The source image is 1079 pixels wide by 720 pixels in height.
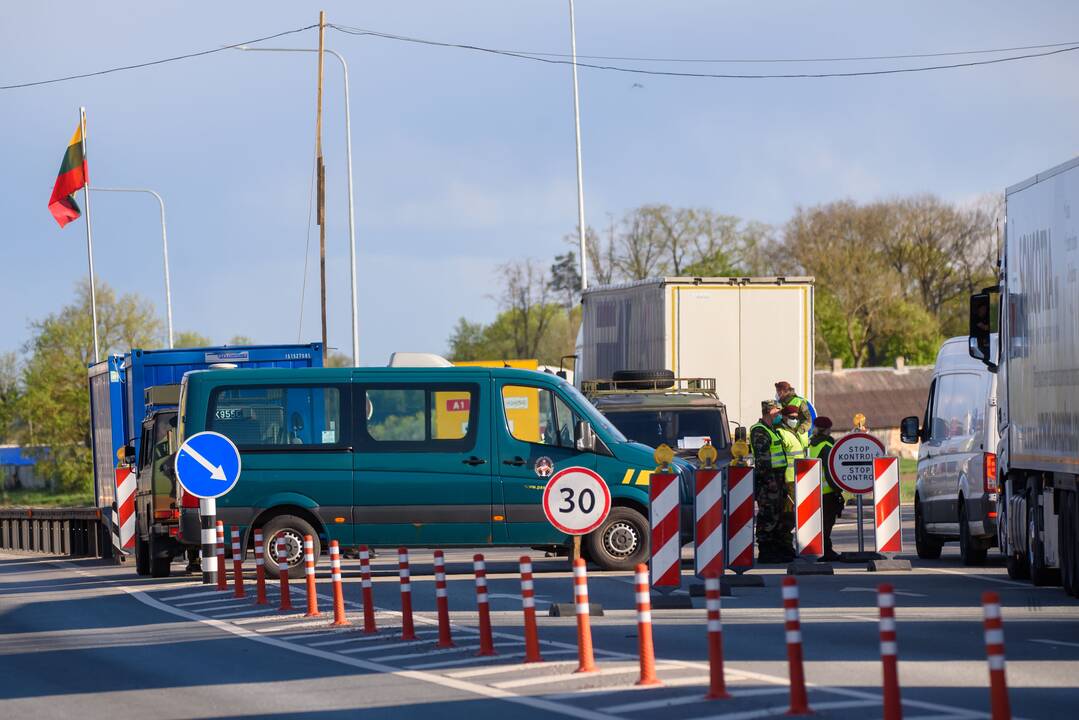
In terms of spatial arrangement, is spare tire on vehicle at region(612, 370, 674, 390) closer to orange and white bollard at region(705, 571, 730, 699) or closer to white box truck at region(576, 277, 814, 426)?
white box truck at region(576, 277, 814, 426)

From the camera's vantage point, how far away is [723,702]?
384 inches

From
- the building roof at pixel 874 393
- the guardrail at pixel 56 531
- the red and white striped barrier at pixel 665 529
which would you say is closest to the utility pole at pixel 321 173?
the guardrail at pixel 56 531

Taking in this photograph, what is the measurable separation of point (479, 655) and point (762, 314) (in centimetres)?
1696

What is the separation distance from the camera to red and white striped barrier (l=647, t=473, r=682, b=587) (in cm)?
1577

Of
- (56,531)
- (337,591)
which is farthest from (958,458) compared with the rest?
(56,531)

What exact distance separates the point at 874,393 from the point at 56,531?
179ft

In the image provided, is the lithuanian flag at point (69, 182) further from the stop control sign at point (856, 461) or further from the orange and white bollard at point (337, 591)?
the orange and white bollard at point (337, 591)

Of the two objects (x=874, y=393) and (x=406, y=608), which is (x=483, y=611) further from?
(x=874, y=393)

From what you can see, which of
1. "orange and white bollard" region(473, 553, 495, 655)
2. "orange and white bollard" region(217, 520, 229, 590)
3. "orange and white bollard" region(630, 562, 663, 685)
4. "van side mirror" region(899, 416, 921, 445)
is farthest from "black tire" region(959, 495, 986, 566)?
"orange and white bollard" region(630, 562, 663, 685)

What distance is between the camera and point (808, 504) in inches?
741

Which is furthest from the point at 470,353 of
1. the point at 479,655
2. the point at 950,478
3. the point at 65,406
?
the point at 479,655

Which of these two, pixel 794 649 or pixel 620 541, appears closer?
pixel 794 649

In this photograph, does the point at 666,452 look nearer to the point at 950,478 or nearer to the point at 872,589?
the point at 872,589

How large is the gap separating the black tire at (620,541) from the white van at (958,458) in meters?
3.49
